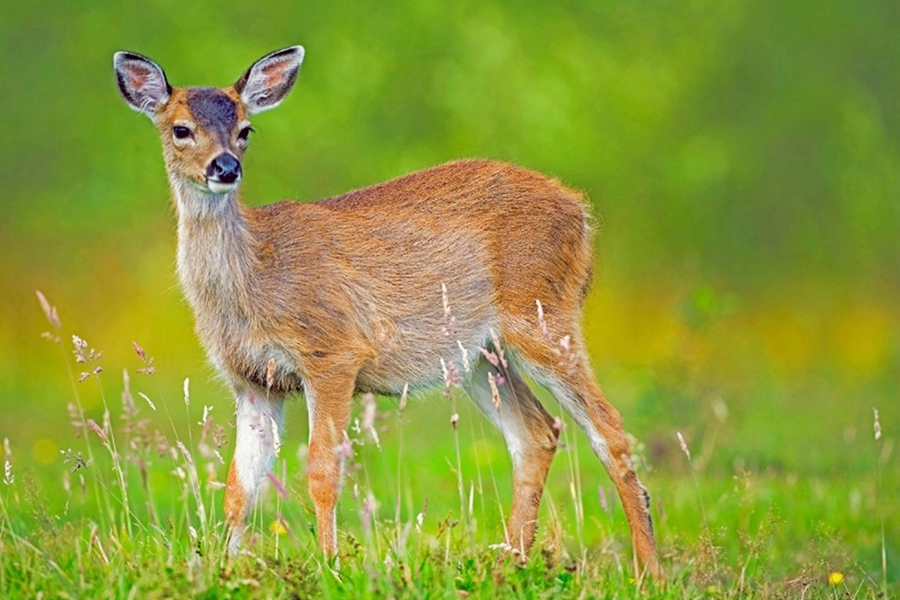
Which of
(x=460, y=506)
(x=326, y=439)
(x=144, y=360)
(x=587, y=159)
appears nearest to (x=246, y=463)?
(x=326, y=439)

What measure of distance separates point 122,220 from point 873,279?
1005 cm

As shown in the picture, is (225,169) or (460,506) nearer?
(225,169)

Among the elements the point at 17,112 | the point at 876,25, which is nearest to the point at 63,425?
the point at 17,112

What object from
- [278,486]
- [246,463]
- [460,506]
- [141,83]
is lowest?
[460,506]

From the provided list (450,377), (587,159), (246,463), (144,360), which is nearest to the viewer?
(450,377)

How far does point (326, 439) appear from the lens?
809 cm

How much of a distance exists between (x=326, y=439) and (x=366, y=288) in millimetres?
961

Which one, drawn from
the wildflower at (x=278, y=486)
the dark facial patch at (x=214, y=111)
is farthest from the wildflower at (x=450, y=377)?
the dark facial patch at (x=214, y=111)

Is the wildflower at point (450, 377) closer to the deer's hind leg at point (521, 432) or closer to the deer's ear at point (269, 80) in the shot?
the deer's hind leg at point (521, 432)

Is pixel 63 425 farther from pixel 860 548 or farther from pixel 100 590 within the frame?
pixel 100 590

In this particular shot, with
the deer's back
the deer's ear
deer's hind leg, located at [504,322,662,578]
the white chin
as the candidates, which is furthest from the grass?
the deer's ear

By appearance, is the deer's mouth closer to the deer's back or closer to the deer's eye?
the deer's eye

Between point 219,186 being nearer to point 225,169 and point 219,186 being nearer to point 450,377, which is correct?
point 225,169

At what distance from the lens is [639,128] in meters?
20.5
